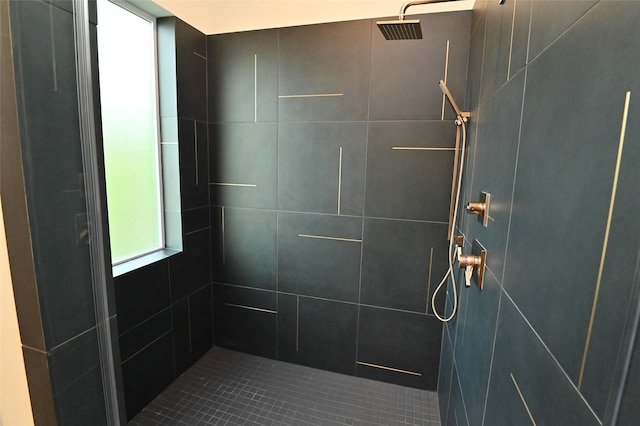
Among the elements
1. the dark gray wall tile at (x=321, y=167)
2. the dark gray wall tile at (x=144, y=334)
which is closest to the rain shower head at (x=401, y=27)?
the dark gray wall tile at (x=321, y=167)

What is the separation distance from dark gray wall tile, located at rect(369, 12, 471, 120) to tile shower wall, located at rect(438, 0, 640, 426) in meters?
0.71

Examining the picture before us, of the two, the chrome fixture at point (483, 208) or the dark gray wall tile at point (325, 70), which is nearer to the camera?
the chrome fixture at point (483, 208)

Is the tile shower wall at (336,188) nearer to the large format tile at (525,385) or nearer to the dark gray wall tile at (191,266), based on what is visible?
the dark gray wall tile at (191,266)

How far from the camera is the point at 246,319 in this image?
2473mm

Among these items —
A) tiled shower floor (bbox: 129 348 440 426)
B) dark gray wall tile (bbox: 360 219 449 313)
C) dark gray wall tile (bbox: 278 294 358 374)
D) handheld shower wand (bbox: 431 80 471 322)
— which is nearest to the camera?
handheld shower wand (bbox: 431 80 471 322)

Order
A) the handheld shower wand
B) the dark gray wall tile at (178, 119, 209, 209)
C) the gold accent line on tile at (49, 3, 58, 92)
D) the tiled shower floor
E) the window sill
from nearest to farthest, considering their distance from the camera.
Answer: the gold accent line on tile at (49, 3, 58, 92) < the handheld shower wand < the window sill < the tiled shower floor < the dark gray wall tile at (178, 119, 209, 209)

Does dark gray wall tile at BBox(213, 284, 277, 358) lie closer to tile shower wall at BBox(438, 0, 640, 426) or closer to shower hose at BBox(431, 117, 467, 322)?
shower hose at BBox(431, 117, 467, 322)

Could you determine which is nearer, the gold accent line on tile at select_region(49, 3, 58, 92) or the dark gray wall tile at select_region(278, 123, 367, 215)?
the gold accent line on tile at select_region(49, 3, 58, 92)

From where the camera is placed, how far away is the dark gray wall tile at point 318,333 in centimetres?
223

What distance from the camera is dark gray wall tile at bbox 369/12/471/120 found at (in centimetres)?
182

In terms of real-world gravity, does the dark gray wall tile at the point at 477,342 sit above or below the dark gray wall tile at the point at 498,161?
below

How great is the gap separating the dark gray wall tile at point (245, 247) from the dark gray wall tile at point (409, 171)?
0.80 meters

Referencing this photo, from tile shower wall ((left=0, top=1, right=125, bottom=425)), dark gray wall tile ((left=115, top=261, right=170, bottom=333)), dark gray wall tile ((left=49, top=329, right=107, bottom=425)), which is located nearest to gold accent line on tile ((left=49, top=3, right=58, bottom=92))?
tile shower wall ((left=0, top=1, right=125, bottom=425))

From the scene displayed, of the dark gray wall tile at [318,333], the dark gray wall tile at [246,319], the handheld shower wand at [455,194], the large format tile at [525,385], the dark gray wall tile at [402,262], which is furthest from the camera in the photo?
the dark gray wall tile at [246,319]
